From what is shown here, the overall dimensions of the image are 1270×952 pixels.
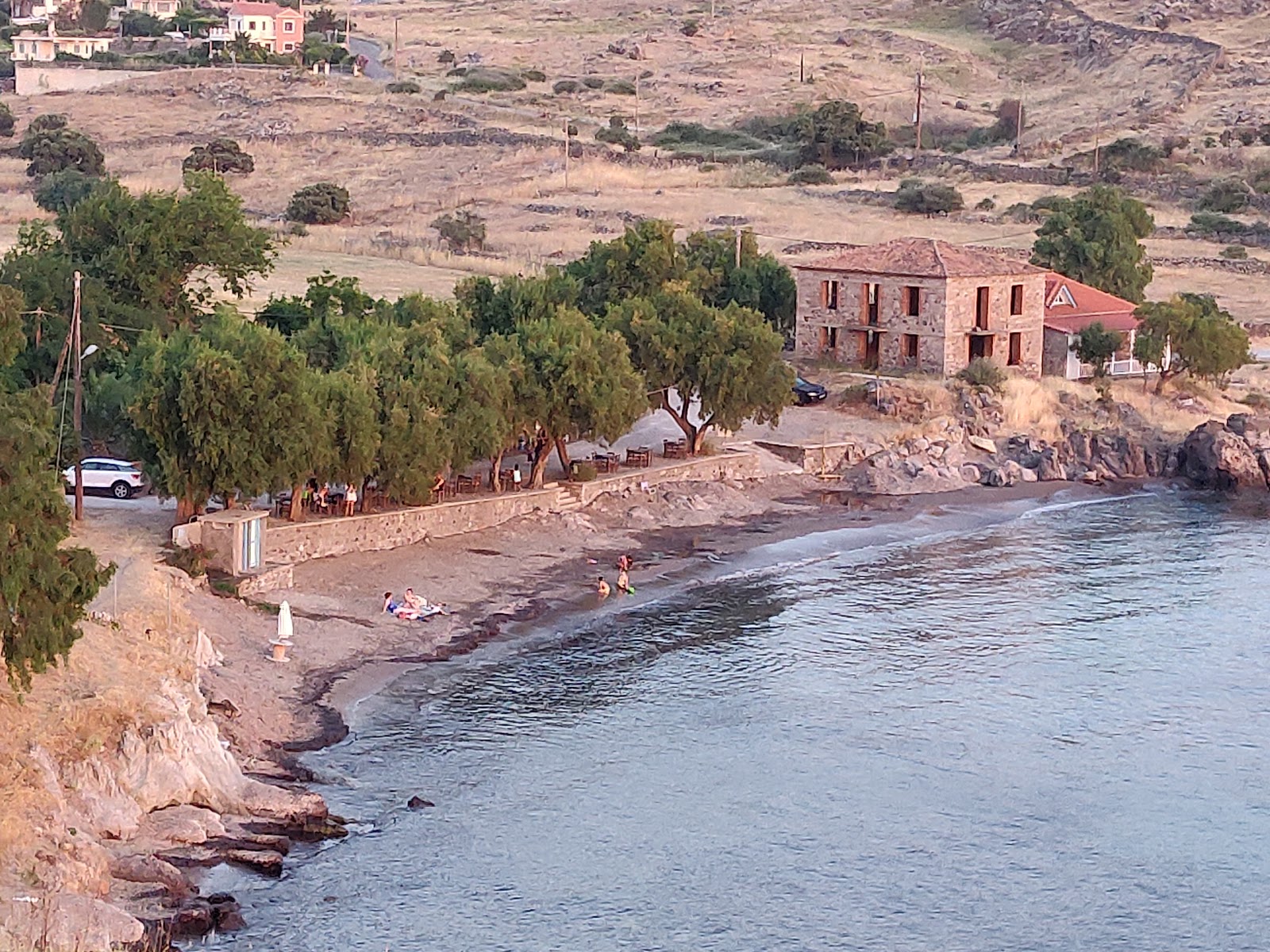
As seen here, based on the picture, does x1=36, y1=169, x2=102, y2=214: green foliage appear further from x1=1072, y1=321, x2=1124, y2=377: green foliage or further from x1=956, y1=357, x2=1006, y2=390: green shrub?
x1=1072, y1=321, x2=1124, y2=377: green foliage

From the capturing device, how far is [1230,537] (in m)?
57.8

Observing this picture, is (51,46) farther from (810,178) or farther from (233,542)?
(233,542)

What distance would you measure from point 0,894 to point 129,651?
989 cm

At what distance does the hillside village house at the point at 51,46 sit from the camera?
502 ft

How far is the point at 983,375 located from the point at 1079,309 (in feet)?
25.8

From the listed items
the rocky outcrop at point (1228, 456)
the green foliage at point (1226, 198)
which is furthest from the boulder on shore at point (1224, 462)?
the green foliage at point (1226, 198)

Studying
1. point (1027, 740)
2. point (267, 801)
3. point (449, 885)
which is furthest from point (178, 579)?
point (1027, 740)

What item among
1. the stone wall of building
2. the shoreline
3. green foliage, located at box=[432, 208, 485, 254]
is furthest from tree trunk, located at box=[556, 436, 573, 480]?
green foliage, located at box=[432, 208, 485, 254]

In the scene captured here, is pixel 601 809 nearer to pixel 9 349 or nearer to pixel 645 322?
pixel 9 349

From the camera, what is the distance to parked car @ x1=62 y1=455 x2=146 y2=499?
4972 centimetres

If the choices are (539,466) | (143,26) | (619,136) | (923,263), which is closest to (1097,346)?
(923,263)

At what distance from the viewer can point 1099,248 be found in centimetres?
7919

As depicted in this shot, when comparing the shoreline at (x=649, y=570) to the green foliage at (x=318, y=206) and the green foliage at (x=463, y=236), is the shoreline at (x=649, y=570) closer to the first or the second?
the green foliage at (x=463, y=236)

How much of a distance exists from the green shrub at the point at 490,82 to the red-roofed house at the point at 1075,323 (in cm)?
7086
